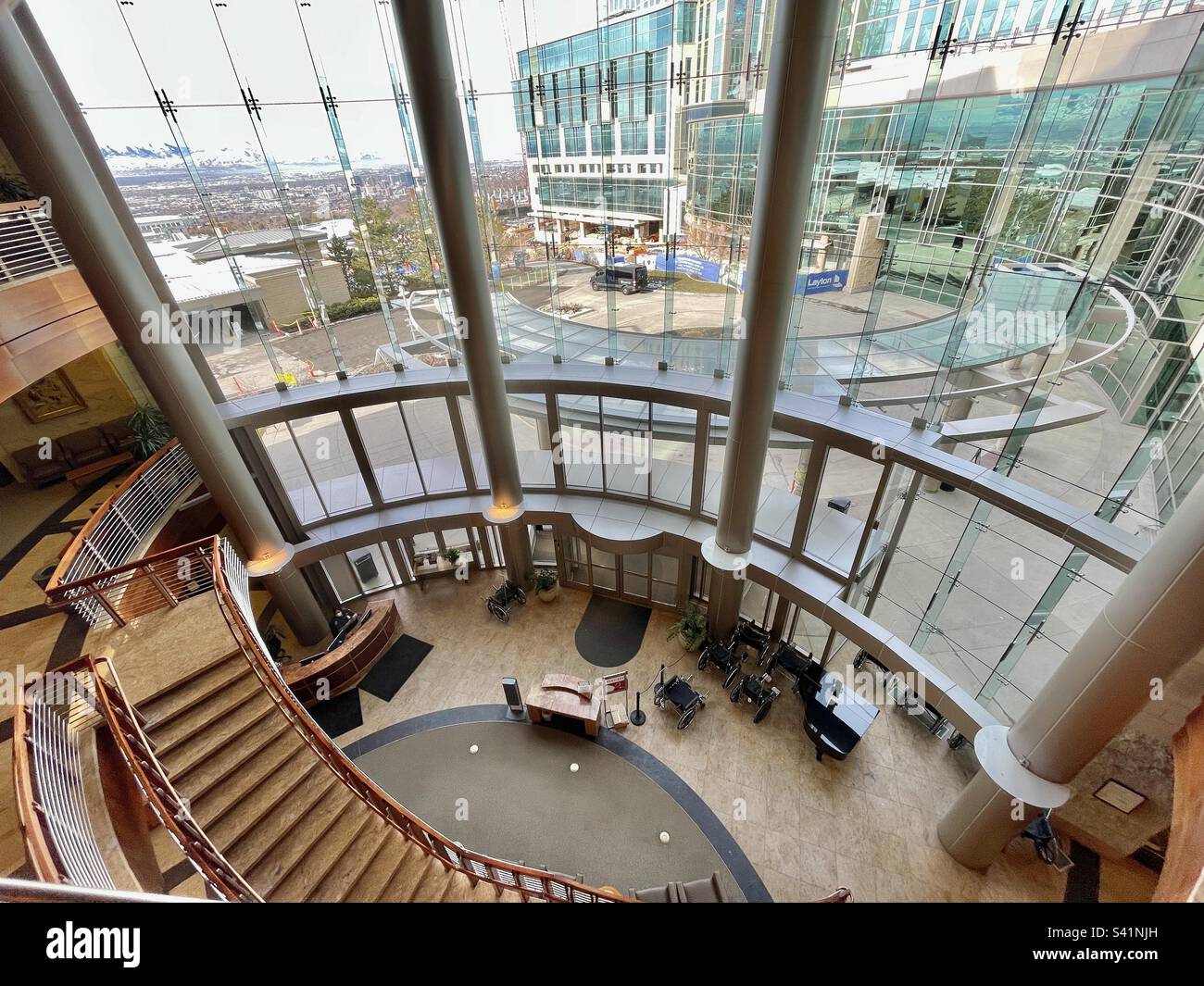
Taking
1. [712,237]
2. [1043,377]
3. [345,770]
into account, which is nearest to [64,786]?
[345,770]

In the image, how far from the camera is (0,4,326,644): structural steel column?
673 cm

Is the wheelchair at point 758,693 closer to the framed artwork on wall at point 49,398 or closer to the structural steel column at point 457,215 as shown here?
the structural steel column at point 457,215

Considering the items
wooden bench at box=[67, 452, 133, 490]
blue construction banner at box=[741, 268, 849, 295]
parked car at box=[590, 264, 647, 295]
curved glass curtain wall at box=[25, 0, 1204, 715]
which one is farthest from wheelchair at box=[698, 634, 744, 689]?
wooden bench at box=[67, 452, 133, 490]

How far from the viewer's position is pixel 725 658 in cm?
1121

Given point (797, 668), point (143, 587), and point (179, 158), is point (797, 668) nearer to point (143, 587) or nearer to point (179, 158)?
point (143, 587)

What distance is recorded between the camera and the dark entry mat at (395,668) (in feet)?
37.5

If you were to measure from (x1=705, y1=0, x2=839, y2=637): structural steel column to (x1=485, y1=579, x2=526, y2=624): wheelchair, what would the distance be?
6.06m

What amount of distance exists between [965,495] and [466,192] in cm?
1004

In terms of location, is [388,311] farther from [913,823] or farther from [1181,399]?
[913,823]

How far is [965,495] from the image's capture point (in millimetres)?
8891

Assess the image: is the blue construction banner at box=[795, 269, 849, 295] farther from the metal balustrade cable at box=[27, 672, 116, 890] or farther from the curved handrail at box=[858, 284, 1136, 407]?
the metal balustrade cable at box=[27, 672, 116, 890]

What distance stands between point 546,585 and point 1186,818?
1103cm

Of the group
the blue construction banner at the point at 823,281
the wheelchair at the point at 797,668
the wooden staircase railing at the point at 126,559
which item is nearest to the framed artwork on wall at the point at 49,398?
the wooden staircase railing at the point at 126,559

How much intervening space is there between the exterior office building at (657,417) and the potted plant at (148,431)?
27.3 inches
